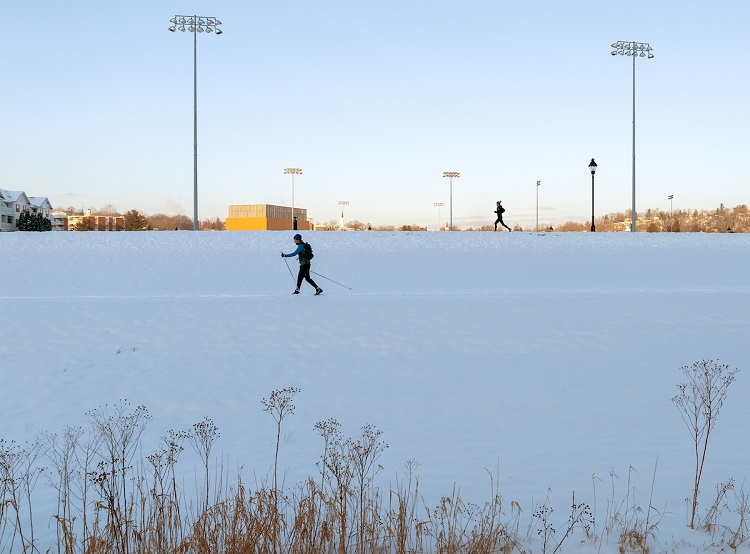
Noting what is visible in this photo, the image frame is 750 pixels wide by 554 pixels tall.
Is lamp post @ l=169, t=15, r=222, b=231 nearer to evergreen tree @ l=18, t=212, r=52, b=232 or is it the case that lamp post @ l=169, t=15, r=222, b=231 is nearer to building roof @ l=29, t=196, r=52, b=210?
evergreen tree @ l=18, t=212, r=52, b=232

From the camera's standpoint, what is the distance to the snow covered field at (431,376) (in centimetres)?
855

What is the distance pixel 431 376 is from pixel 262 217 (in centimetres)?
6174

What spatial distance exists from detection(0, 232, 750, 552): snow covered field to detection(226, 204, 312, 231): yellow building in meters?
45.1

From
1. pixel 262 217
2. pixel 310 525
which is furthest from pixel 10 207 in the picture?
pixel 310 525

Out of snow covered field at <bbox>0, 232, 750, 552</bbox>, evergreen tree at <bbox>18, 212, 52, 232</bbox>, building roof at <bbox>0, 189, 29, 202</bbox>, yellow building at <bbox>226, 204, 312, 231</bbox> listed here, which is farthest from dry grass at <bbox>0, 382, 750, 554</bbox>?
building roof at <bbox>0, 189, 29, 202</bbox>

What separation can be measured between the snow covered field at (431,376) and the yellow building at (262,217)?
45.1m

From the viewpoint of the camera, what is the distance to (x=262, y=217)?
238ft

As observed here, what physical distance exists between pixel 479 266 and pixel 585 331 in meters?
14.6

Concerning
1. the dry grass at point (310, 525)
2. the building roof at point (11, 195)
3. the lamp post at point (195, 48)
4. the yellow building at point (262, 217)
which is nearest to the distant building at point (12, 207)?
the building roof at point (11, 195)

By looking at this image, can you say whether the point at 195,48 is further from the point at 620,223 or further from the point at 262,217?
the point at 620,223

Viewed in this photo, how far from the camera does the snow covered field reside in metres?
8.55

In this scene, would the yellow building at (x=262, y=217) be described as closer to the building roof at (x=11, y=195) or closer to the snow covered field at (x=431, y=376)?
the building roof at (x=11, y=195)

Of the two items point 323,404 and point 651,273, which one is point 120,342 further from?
point 651,273

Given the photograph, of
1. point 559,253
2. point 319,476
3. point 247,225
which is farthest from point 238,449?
point 247,225
